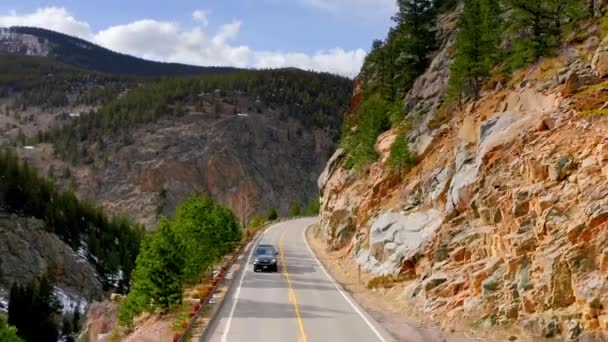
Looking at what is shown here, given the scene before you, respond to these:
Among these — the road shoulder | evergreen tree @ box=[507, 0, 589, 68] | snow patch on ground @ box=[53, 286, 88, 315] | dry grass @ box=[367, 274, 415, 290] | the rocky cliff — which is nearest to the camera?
the rocky cliff

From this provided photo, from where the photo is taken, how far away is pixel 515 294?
55.1ft

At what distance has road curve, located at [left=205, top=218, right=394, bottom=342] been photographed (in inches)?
708

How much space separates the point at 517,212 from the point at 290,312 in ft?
30.6

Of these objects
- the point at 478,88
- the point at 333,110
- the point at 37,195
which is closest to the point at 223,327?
the point at 478,88

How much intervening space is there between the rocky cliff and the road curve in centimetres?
277

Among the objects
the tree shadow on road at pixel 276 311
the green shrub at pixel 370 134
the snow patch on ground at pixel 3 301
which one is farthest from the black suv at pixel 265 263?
the snow patch on ground at pixel 3 301

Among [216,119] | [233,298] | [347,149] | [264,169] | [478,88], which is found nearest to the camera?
[233,298]

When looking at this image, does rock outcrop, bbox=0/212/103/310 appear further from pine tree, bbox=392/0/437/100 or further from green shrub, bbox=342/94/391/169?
pine tree, bbox=392/0/437/100

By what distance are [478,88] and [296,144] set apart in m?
130

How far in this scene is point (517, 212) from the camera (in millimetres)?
19109

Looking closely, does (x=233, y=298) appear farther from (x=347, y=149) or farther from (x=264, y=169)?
(x=264, y=169)

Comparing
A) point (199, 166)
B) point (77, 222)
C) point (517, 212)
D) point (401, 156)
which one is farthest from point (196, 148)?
point (517, 212)

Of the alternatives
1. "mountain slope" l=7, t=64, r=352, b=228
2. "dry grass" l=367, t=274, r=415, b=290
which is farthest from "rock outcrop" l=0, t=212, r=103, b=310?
"dry grass" l=367, t=274, r=415, b=290

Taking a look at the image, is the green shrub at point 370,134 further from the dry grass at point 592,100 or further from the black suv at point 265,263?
the dry grass at point 592,100
